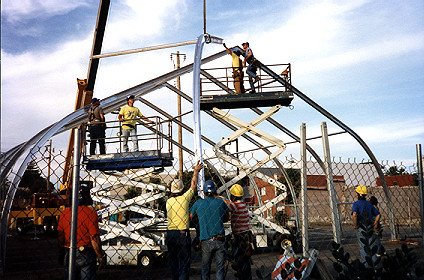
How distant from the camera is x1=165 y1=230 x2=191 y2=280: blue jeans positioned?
6.28 m

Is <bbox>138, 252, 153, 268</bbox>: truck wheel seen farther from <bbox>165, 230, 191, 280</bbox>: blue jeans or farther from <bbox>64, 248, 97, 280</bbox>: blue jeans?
<bbox>64, 248, 97, 280</bbox>: blue jeans

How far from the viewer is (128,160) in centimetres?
1123

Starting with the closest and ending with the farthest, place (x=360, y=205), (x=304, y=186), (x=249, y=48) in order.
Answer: (x=304, y=186)
(x=360, y=205)
(x=249, y=48)

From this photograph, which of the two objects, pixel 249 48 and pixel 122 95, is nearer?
pixel 122 95

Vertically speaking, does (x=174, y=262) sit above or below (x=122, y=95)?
below

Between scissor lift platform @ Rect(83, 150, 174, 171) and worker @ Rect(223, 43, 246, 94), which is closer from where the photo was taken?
scissor lift platform @ Rect(83, 150, 174, 171)

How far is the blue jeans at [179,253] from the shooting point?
6.28m

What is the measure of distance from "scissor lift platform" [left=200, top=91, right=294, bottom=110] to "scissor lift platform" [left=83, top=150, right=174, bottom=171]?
7.30 feet

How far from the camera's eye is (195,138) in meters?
9.05

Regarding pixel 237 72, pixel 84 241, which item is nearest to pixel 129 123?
pixel 237 72

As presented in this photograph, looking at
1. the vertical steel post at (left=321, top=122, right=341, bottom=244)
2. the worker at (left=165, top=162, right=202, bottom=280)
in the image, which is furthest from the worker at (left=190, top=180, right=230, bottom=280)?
the vertical steel post at (left=321, top=122, right=341, bottom=244)

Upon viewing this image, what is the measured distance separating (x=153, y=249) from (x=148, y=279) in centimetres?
121

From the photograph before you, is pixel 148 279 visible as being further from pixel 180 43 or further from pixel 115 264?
pixel 180 43

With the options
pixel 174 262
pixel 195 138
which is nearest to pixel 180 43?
pixel 195 138
